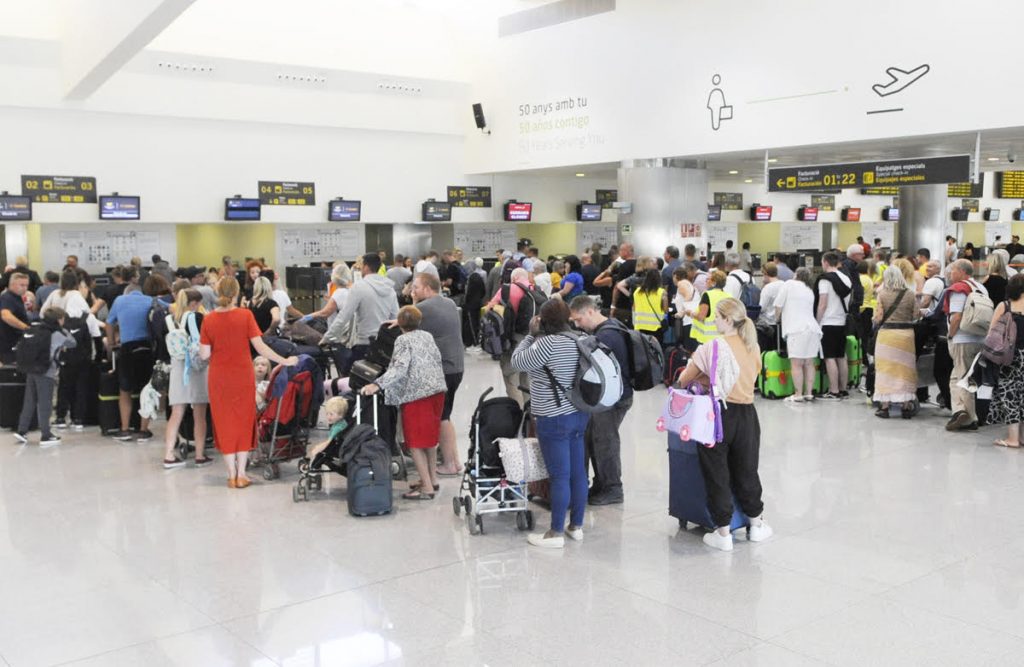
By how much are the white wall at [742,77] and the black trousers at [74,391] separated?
396 inches

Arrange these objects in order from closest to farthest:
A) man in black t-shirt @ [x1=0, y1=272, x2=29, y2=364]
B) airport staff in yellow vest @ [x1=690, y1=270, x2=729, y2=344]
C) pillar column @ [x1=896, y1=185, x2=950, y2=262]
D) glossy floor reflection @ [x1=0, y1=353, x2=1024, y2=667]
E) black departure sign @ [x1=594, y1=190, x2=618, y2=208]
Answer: glossy floor reflection @ [x1=0, y1=353, x2=1024, y2=667], airport staff in yellow vest @ [x1=690, y1=270, x2=729, y2=344], man in black t-shirt @ [x1=0, y1=272, x2=29, y2=364], pillar column @ [x1=896, y1=185, x2=950, y2=262], black departure sign @ [x1=594, y1=190, x2=618, y2=208]

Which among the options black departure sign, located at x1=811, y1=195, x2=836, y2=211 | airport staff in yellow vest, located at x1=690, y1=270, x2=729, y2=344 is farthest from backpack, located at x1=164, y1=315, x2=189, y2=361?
black departure sign, located at x1=811, y1=195, x2=836, y2=211

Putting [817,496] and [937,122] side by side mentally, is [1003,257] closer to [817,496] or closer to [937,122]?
[937,122]

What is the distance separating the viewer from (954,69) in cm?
1172

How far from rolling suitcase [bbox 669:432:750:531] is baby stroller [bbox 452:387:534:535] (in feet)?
3.33

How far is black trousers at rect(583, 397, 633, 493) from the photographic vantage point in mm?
6836

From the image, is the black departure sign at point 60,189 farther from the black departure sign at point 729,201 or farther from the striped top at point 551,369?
the black departure sign at point 729,201

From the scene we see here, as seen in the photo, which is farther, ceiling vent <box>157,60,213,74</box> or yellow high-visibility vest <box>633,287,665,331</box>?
ceiling vent <box>157,60,213,74</box>

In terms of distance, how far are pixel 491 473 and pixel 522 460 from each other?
1.24ft

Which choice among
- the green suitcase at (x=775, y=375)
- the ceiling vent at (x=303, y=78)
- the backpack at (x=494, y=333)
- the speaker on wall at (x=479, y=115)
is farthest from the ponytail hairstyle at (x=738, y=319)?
the speaker on wall at (x=479, y=115)

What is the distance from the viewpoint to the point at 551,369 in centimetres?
570

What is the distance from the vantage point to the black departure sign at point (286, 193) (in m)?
18.2

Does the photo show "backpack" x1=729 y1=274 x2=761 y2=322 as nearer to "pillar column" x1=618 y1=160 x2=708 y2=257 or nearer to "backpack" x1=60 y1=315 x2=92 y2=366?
"pillar column" x1=618 y1=160 x2=708 y2=257

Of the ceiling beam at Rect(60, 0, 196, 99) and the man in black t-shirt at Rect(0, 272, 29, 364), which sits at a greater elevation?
the ceiling beam at Rect(60, 0, 196, 99)
